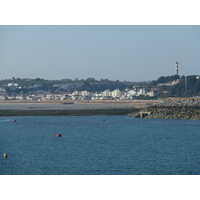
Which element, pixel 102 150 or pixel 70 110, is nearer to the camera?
pixel 102 150

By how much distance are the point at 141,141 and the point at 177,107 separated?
126ft

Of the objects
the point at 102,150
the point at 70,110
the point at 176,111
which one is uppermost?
the point at 176,111

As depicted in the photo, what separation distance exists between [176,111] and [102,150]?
1593 inches

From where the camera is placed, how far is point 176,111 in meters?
80.9

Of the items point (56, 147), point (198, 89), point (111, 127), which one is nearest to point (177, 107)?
point (111, 127)

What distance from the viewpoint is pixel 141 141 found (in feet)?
161

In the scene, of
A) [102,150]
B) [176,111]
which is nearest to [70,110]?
[176,111]

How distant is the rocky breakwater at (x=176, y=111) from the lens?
77012 millimetres

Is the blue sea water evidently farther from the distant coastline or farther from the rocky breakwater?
the distant coastline

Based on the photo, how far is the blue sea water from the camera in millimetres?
32719

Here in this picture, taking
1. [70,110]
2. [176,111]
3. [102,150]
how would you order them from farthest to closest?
[70,110] → [176,111] → [102,150]

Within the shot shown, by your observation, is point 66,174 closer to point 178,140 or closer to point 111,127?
point 178,140

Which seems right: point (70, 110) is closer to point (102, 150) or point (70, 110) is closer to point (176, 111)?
point (176, 111)
